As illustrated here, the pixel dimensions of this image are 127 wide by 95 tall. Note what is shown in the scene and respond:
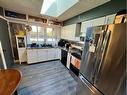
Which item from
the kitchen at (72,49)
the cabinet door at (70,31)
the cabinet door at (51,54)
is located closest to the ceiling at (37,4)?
the kitchen at (72,49)

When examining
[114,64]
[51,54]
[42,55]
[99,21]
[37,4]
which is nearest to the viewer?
[114,64]

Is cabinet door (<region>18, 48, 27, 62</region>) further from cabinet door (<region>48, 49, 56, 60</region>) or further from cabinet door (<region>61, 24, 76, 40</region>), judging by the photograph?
cabinet door (<region>61, 24, 76, 40</region>)

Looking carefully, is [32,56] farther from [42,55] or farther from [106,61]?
[106,61]

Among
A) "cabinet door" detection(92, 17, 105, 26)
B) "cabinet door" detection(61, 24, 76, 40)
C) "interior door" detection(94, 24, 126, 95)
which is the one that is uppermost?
"cabinet door" detection(92, 17, 105, 26)

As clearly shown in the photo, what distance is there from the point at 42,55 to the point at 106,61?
3.34 metres

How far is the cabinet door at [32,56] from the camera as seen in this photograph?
11.9ft

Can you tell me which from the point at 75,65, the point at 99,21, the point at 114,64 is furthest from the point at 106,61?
the point at 75,65

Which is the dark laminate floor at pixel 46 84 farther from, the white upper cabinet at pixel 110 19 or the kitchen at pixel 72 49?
the white upper cabinet at pixel 110 19

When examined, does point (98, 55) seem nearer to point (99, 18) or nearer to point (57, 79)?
point (99, 18)

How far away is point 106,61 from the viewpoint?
1.15m

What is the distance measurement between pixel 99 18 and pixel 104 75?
1.67m

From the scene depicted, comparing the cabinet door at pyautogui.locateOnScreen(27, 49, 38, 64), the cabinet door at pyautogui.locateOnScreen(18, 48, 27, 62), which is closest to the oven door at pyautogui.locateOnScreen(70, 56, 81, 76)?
the cabinet door at pyautogui.locateOnScreen(27, 49, 38, 64)

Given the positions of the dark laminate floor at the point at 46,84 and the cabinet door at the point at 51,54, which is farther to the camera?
the cabinet door at the point at 51,54

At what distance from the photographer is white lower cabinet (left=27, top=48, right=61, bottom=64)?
366 cm
